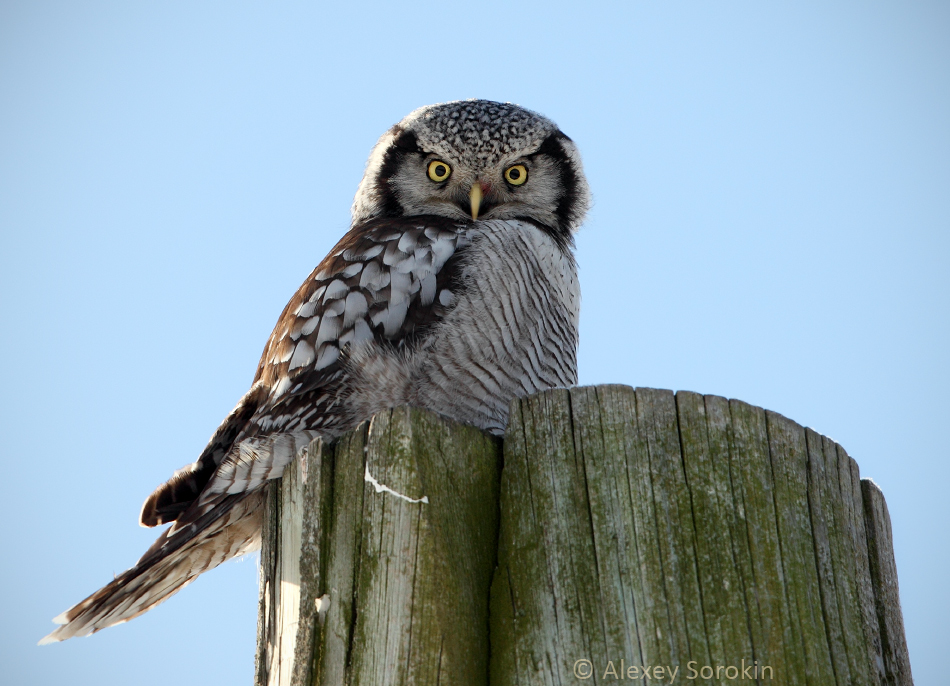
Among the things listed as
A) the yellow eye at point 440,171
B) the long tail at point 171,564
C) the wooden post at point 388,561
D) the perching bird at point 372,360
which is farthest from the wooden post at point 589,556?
the yellow eye at point 440,171

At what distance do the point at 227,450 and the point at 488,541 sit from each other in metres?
1.51

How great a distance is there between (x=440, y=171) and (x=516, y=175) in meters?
0.34

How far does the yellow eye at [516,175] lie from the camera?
12.8ft

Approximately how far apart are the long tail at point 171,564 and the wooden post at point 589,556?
2.44 feet

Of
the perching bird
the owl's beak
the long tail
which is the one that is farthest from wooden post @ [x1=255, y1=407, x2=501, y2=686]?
the owl's beak

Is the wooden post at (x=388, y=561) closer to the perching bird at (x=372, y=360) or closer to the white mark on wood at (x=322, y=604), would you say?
the white mark on wood at (x=322, y=604)

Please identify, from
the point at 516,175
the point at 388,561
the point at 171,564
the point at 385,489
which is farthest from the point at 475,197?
the point at 388,561

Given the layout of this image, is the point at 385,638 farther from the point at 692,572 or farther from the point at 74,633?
the point at 74,633

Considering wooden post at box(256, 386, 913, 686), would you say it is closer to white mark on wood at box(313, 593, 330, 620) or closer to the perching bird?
white mark on wood at box(313, 593, 330, 620)

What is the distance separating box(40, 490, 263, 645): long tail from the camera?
2.46 meters

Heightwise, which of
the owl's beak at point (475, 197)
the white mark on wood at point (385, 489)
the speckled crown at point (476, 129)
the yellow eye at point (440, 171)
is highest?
the speckled crown at point (476, 129)

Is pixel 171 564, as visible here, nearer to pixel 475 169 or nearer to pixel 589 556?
pixel 589 556

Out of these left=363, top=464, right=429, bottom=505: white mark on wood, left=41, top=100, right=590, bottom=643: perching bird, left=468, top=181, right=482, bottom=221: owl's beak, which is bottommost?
left=363, top=464, right=429, bottom=505: white mark on wood

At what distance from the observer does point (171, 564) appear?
2615 mm
